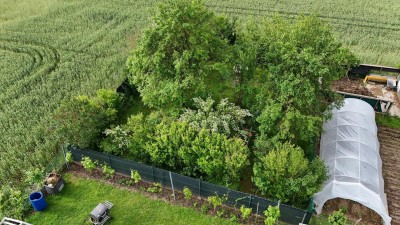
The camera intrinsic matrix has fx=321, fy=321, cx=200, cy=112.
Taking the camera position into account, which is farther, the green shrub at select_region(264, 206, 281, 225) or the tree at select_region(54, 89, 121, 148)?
the tree at select_region(54, 89, 121, 148)

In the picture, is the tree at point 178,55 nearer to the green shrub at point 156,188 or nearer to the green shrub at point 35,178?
the green shrub at point 156,188

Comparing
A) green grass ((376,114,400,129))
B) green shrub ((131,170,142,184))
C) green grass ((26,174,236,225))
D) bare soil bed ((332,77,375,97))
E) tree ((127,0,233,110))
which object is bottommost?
green grass ((26,174,236,225))

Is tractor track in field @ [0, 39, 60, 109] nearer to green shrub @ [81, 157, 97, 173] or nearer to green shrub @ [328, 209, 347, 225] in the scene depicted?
green shrub @ [81, 157, 97, 173]

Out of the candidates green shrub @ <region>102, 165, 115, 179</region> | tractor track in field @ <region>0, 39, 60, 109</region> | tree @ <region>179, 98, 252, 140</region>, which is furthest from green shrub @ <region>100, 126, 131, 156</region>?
tractor track in field @ <region>0, 39, 60, 109</region>

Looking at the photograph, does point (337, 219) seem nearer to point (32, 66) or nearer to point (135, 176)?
point (135, 176)

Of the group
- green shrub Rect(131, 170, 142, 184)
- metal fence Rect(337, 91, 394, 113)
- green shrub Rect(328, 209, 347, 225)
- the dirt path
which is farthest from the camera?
metal fence Rect(337, 91, 394, 113)

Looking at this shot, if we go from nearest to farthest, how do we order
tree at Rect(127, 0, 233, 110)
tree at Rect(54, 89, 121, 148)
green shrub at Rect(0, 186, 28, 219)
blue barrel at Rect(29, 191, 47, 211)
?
green shrub at Rect(0, 186, 28, 219) < blue barrel at Rect(29, 191, 47, 211) < tree at Rect(54, 89, 121, 148) < tree at Rect(127, 0, 233, 110)
